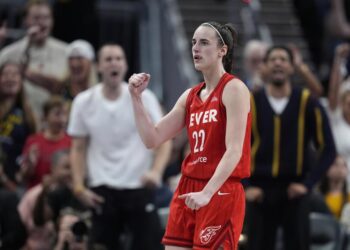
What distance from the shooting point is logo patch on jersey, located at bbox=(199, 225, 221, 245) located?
7.90 m

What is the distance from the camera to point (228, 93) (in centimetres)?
797

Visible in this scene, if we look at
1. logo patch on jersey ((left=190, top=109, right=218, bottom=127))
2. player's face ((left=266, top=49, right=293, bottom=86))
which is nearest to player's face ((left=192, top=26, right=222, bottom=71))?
logo patch on jersey ((left=190, top=109, right=218, bottom=127))

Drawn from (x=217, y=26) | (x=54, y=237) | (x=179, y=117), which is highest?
(x=217, y=26)

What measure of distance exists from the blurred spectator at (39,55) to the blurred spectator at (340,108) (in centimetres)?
324

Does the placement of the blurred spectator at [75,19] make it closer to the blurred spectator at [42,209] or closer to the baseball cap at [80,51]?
the baseball cap at [80,51]

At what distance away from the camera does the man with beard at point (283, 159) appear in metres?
11.0

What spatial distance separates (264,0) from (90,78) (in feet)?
16.1

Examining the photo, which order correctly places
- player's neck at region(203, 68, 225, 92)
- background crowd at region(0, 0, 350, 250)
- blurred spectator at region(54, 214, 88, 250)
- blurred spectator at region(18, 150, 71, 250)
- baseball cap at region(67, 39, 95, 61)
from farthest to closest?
baseball cap at region(67, 39, 95, 61)
blurred spectator at region(18, 150, 71, 250)
blurred spectator at region(54, 214, 88, 250)
background crowd at region(0, 0, 350, 250)
player's neck at region(203, 68, 225, 92)

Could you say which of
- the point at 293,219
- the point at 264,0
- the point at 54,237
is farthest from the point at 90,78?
the point at 264,0

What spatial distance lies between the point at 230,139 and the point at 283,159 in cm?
325

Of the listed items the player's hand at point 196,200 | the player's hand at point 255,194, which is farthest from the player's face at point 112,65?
the player's hand at point 196,200

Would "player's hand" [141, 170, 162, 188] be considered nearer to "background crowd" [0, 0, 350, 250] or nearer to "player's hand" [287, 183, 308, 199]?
"background crowd" [0, 0, 350, 250]

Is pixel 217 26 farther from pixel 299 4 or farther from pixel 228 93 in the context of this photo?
pixel 299 4

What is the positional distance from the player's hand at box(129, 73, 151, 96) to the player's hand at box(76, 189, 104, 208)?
112 inches
